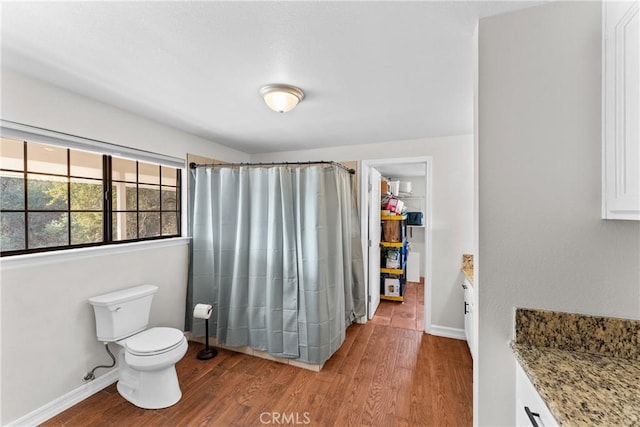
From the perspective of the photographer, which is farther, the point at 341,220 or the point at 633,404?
the point at 341,220

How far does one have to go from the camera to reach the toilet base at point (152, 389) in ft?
5.99

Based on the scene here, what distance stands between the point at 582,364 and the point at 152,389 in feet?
7.87

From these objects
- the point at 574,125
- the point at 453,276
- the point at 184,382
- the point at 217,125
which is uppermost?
the point at 217,125

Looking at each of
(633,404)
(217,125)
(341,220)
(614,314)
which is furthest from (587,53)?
(217,125)

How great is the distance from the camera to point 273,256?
7.89 ft

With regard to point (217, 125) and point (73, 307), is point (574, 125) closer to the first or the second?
point (217, 125)

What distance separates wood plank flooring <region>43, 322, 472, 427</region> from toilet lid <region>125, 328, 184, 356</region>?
41cm

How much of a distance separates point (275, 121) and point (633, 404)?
8.32 feet

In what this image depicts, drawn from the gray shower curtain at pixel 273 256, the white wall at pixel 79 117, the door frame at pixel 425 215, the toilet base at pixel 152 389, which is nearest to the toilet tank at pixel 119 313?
the toilet base at pixel 152 389

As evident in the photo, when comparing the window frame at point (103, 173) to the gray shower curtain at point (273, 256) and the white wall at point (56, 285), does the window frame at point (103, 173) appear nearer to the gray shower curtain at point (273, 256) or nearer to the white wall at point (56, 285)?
the white wall at point (56, 285)

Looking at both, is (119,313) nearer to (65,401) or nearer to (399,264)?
(65,401)

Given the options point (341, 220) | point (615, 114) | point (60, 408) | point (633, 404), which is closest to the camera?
point (633, 404)

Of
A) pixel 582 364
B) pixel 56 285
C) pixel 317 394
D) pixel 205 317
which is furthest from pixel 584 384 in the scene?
pixel 56 285

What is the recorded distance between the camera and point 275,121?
2410 millimetres
